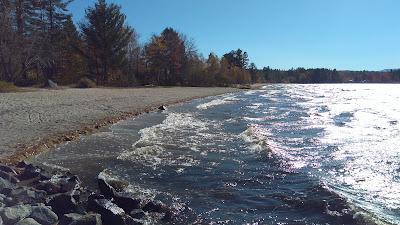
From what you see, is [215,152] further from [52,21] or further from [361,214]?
[52,21]

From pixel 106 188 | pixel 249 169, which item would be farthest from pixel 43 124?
pixel 106 188

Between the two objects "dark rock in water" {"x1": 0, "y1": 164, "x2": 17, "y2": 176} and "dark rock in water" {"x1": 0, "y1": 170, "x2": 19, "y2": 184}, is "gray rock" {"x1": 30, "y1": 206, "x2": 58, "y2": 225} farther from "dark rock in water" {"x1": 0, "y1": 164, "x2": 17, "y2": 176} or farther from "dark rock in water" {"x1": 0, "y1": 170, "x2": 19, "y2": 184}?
"dark rock in water" {"x1": 0, "y1": 164, "x2": 17, "y2": 176}

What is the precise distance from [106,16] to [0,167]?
206ft

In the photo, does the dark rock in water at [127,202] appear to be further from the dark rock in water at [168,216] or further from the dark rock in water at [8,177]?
the dark rock in water at [8,177]

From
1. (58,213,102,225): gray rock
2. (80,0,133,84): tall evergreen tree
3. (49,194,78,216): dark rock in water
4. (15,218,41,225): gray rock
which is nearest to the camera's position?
(15,218,41,225): gray rock

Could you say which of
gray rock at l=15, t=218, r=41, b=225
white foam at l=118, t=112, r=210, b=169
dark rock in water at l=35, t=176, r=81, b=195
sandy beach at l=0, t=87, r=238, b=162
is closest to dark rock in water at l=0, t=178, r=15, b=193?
dark rock in water at l=35, t=176, r=81, b=195

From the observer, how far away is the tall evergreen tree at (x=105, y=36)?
232ft

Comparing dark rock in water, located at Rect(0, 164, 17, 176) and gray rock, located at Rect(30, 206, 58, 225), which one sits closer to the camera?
gray rock, located at Rect(30, 206, 58, 225)

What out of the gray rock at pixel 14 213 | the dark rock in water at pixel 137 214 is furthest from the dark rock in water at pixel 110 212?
the gray rock at pixel 14 213

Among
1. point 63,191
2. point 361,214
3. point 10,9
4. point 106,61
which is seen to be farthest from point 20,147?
point 106,61

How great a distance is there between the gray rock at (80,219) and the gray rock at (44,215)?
173 mm

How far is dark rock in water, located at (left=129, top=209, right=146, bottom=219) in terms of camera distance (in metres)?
9.39

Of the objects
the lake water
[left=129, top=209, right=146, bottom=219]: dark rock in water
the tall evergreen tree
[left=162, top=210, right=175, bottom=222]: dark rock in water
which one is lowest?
the lake water

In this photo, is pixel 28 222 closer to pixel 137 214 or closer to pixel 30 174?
pixel 137 214
